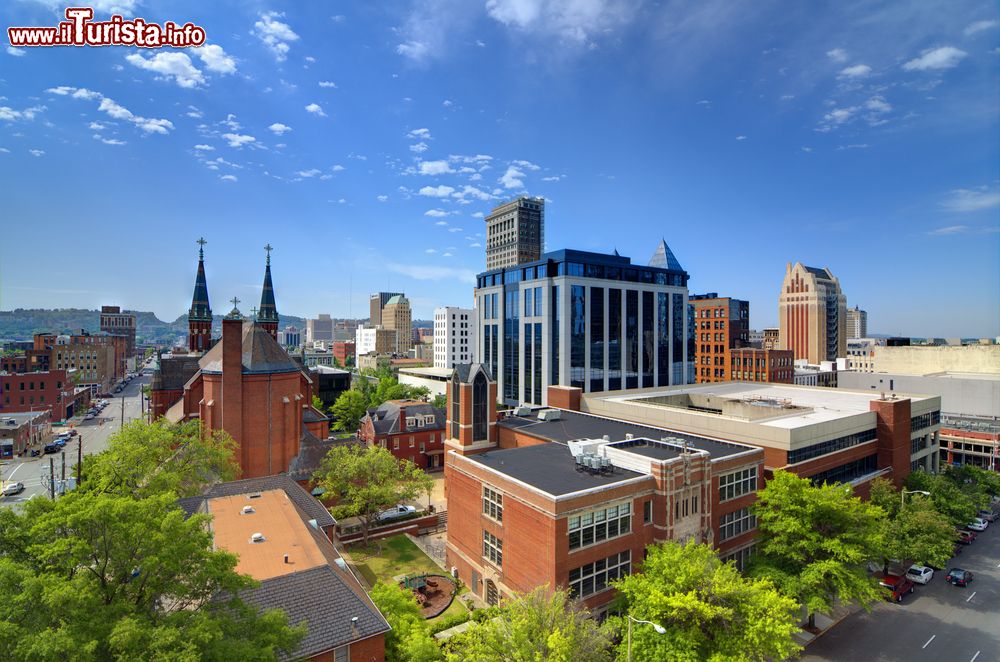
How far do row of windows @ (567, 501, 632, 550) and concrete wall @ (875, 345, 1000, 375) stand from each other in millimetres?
117356

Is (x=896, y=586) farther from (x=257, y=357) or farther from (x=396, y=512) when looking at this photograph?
(x=257, y=357)

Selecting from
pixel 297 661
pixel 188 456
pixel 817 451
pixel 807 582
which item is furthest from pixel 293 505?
pixel 817 451

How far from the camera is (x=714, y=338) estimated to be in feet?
374

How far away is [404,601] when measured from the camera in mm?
23578

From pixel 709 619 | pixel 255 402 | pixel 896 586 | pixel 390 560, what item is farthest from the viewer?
pixel 255 402

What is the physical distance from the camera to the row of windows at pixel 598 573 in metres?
28.6

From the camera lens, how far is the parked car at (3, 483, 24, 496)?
56.4 m

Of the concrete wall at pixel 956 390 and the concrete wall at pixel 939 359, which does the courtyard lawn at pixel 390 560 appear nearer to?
the concrete wall at pixel 956 390

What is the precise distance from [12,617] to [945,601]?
176 feet

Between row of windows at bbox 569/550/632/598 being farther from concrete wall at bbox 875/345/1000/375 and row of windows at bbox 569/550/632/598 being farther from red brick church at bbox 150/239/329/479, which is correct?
concrete wall at bbox 875/345/1000/375

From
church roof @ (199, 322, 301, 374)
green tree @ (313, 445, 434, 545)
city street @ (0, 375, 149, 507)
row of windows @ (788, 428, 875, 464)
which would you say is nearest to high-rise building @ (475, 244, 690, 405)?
row of windows @ (788, 428, 875, 464)

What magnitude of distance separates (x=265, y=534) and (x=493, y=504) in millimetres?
14423

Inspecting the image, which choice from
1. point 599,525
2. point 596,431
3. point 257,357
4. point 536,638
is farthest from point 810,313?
point 536,638

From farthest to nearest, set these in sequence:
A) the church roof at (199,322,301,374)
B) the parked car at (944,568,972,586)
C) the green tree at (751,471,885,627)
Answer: the church roof at (199,322,301,374)
the parked car at (944,568,972,586)
the green tree at (751,471,885,627)
